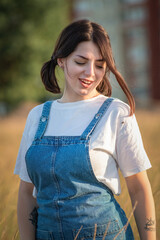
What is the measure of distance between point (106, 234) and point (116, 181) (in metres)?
0.24

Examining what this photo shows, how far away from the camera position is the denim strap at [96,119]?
1.48 meters

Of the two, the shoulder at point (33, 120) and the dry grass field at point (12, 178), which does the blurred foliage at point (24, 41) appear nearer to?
the dry grass field at point (12, 178)

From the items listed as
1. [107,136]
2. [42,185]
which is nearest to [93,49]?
[107,136]

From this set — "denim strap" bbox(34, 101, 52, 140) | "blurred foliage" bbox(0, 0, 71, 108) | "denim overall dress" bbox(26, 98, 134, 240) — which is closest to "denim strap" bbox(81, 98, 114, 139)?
"denim overall dress" bbox(26, 98, 134, 240)

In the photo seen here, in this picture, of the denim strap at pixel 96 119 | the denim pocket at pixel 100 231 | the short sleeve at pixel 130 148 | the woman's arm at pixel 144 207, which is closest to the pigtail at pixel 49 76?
the denim strap at pixel 96 119

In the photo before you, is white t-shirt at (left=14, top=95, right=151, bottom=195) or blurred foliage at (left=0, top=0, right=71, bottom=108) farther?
blurred foliage at (left=0, top=0, right=71, bottom=108)

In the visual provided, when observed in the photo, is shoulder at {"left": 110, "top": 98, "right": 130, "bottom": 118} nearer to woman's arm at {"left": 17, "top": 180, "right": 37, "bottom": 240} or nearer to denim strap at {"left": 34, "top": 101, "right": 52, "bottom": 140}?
denim strap at {"left": 34, "top": 101, "right": 52, "bottom": 140}

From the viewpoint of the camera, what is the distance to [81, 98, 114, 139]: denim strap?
148 cm

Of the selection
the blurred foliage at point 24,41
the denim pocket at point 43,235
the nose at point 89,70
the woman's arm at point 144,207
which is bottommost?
the denim pocket at point 43,235

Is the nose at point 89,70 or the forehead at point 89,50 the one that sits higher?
the forehead at point 89,50

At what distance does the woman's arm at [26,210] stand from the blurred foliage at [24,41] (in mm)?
13810

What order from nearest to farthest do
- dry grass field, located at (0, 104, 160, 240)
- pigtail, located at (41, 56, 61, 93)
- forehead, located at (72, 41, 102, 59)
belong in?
1. forehead, located at (72, 41, 102, 59)
2. pigtail, located at (41, 56, 61, 93)
3. dry grass field, located at (0, 104, 160, 240)

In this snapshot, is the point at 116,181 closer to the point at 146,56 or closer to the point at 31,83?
the point at 31,83

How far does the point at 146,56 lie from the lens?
2986 centimetres
